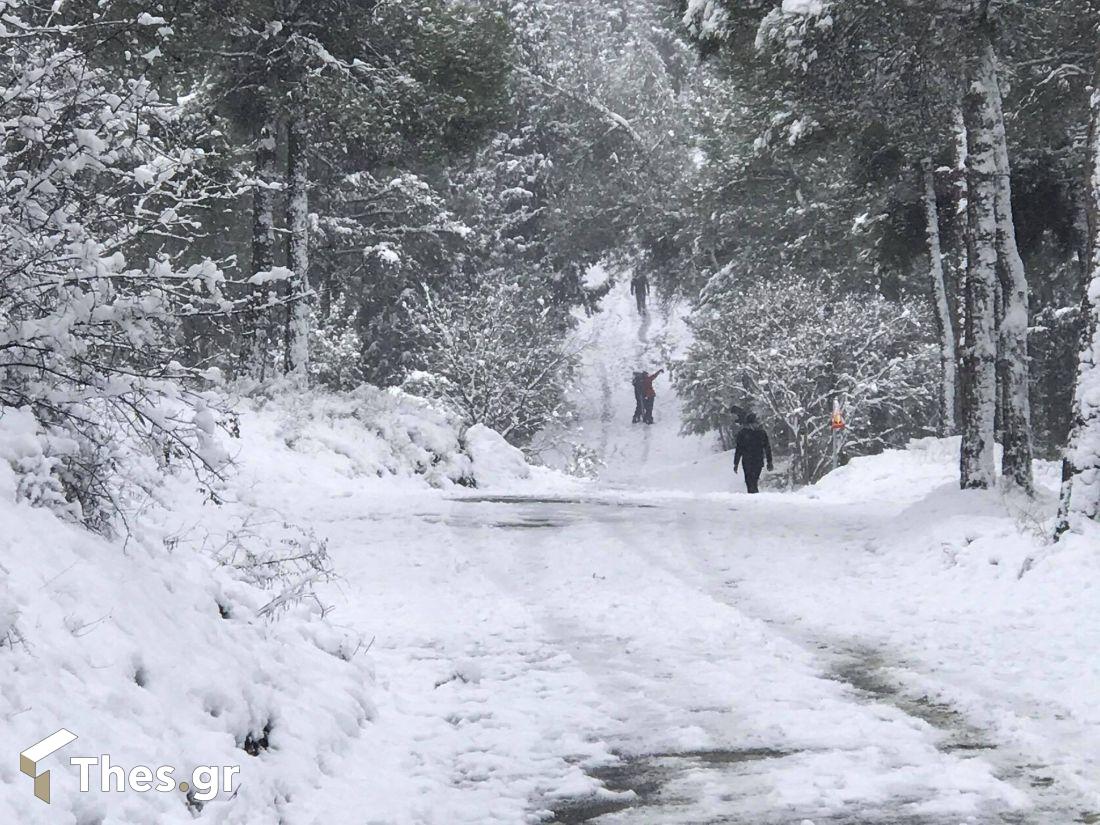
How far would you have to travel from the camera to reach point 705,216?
121 ft

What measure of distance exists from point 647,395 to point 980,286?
115ft

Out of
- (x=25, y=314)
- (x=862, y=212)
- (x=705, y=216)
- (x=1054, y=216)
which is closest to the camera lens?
(x=25, y=314)

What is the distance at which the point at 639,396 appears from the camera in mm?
47781

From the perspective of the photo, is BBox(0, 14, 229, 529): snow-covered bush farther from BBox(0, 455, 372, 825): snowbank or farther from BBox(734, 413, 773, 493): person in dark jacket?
BBox(734, 413, 773, 493): person in dark jacket

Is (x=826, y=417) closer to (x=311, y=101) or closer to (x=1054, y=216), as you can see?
(x=1054, y=216)

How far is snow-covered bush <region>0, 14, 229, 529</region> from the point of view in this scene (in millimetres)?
5023

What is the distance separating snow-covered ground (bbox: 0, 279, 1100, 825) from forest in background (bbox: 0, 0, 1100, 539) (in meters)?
0.88

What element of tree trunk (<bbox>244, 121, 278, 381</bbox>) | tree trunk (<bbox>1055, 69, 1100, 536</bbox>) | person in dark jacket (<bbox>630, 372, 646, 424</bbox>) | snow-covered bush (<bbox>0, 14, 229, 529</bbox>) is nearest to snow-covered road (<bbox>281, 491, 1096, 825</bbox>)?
tree trunk (<bbox>1055, 69, 1100, 536</bbox>)

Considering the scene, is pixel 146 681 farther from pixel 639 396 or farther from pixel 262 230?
pixel 639 396

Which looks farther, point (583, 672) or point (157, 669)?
point (583, 672)

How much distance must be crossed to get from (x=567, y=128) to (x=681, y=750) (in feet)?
143

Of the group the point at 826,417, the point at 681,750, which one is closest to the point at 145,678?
the point at 681,750

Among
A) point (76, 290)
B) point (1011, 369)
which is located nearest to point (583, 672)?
point (76, 290)

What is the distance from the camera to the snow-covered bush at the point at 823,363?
2800cm
